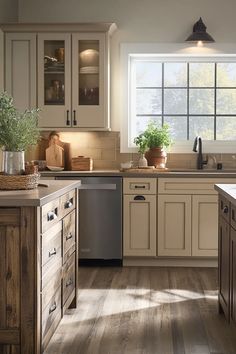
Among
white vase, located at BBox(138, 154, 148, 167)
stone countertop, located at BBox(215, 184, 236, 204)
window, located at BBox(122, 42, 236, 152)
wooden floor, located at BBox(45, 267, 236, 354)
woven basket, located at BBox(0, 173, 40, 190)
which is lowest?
wooden floor, located at BBox(45, 267, 236, 354)

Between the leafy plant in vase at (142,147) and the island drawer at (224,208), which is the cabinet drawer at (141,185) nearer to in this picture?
the leafy plant in vase at (142,147)

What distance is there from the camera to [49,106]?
6.05 metres

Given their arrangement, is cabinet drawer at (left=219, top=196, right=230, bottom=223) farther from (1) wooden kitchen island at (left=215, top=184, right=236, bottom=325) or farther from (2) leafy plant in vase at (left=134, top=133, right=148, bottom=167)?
(2) leafy plant in vase at (left=134, top=133, right=148, bottom=167)

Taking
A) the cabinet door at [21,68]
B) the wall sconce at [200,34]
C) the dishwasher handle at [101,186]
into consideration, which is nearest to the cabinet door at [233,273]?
the dishwasher handle at [101,186]

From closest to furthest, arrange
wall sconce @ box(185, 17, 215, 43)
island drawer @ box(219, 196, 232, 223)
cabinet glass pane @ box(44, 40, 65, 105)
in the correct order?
island drawer @ box(219, 196, 232, 223) < wall sconce @ box(185, 17, 215, 43) < cabinet glass pane @ box(44, 40, 65, 105)

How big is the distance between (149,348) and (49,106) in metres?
3.20

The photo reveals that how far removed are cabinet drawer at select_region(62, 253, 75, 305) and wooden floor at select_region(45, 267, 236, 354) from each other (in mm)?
182

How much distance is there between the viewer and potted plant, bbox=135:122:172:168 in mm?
6133

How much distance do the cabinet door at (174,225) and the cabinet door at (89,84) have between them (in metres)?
1.02

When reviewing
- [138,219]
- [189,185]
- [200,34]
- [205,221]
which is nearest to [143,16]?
[200,34]

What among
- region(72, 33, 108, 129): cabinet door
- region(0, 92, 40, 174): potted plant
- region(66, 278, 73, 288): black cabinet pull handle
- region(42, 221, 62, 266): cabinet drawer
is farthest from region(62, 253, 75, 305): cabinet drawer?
region(72, 33, 108, 129): cabinet door

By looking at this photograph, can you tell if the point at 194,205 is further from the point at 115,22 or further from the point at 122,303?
the point at 115,22

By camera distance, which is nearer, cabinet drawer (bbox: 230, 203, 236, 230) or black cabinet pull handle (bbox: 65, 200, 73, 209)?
cabinet drawer (bbox: 230, 203, 236, 230)

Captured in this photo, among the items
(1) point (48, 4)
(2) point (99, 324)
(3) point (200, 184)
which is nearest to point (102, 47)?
(1) point (48, 4)
